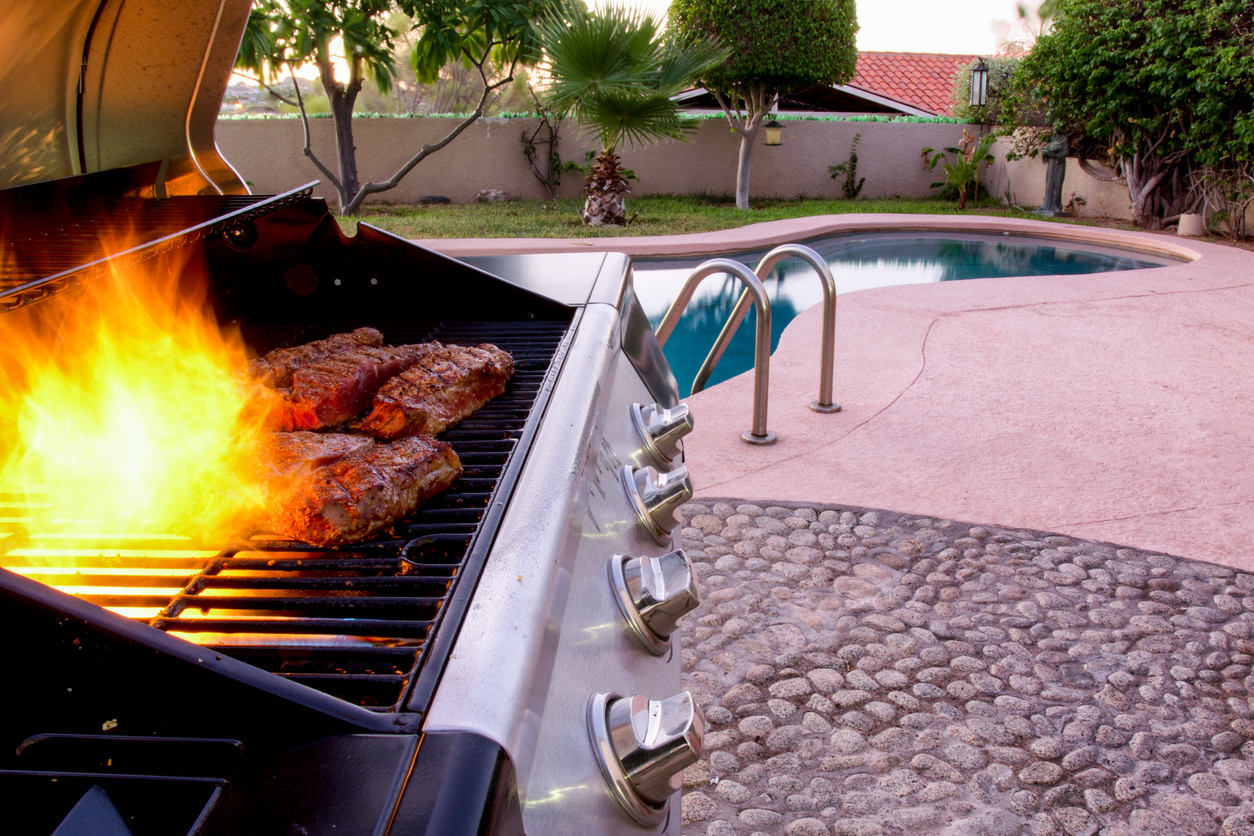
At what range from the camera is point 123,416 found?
1.10 m

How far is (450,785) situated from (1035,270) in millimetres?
10460

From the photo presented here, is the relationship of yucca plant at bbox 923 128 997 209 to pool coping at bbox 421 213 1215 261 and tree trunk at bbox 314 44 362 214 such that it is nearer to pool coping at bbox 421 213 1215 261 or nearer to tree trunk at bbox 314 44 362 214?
pool coping at bbox 421 213 1215 261

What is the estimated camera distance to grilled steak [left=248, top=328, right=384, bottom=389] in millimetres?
1300

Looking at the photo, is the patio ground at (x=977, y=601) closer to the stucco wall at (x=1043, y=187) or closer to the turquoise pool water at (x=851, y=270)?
the turquoise pool water at (x=851, y=270)

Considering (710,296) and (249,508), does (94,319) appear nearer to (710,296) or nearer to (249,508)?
(249,508)

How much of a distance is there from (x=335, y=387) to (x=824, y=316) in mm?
3026

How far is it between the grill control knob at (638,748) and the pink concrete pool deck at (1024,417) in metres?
2.60

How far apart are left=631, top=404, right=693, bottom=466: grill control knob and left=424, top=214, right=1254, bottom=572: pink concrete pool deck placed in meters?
1.78

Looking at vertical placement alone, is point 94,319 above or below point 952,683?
above

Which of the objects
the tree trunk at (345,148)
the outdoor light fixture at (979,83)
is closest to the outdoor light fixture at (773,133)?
the outdoor light fixture at (979,83)

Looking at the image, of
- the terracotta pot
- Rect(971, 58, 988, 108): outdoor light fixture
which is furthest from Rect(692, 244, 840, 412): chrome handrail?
Rect(971, 58, 988, 108): outdoor light fixture

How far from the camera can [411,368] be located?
4.43 ft

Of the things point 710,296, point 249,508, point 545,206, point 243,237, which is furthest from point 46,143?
point 545,206

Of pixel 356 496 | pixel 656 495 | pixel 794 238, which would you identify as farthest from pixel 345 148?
pixel 356 496
